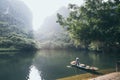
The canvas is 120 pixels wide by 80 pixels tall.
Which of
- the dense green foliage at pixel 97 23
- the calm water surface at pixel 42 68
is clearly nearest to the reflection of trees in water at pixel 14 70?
the calm water surface at pixel 42 68

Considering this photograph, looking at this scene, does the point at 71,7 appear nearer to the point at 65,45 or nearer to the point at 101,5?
the point at 101,5

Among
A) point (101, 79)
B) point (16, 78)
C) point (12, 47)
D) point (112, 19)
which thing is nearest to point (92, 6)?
point (112, 19)

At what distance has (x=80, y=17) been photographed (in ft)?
171

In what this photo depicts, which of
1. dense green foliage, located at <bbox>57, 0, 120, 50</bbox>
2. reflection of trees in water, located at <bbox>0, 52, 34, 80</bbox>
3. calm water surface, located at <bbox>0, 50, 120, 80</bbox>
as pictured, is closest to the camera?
dense green foliage, located at <bbox>57, 0, 120, 50</bbox>

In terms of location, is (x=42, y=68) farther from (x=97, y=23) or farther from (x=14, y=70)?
(x=97, y=23)

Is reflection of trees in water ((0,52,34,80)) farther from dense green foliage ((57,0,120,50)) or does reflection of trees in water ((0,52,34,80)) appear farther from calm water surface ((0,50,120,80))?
dense green foliage ((57,0,120,50))

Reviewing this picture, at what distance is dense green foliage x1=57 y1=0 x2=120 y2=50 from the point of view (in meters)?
48.0

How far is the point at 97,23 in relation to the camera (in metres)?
48.2

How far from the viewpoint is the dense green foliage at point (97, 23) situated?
4803cm

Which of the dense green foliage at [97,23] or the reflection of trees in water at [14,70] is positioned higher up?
the dense green foliage at [97,23]

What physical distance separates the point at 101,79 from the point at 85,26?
47.2 feet

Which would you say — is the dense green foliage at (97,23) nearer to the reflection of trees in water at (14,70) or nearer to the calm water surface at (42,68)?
the calm water surface at (42,68)

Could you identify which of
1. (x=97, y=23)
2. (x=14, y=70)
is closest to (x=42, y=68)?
(x=14, y=70)

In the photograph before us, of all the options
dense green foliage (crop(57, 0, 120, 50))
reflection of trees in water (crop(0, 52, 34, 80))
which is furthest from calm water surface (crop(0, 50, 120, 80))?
dense green foliage (crop(57, 0, 120, 50))
